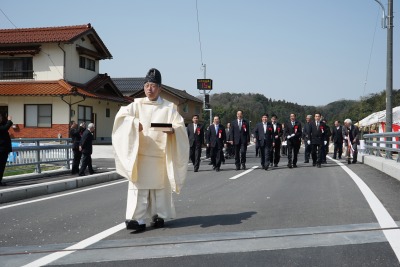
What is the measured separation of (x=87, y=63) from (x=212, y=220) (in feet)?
102

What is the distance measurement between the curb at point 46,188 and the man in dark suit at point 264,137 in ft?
18.1

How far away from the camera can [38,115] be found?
3188 cm

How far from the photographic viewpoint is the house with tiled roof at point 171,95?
Result: 5006 centimetres

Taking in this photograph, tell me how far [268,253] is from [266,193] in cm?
471

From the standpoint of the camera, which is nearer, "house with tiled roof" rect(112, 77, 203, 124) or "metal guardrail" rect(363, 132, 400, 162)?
"metal guardrail" rect(363, 132, 400, 162)

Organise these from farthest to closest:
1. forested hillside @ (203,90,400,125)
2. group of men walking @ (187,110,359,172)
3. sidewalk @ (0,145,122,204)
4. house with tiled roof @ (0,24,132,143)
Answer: forested hillside @ (203,90,400,125) < house with tiled roof @ (0,24,132,143) < group of men walking @ (187,110,359,172) < sidewalk @ (0,145,122,204)

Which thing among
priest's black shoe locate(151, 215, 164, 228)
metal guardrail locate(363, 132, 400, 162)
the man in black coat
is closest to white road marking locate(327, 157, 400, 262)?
priest's black shoe locate(151, 215, 164, 228)

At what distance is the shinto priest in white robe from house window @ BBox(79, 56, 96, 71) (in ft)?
97.3

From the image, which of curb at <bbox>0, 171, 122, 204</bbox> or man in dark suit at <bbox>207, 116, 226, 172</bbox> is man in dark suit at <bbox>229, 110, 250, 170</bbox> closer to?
man in dark suit at <bbox>207, 116, 226, 172</bbox>

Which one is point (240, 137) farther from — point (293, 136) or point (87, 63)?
point (87, 63)

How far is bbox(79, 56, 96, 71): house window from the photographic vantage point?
1345 inches

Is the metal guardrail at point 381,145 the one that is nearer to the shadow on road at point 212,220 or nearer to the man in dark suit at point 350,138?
the man in dark suit at point 350,138

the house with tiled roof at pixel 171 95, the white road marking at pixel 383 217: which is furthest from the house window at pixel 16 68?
the white road marking at pixel 383 217

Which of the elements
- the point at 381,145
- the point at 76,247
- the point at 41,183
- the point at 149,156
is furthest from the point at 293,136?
the point at 76,247
